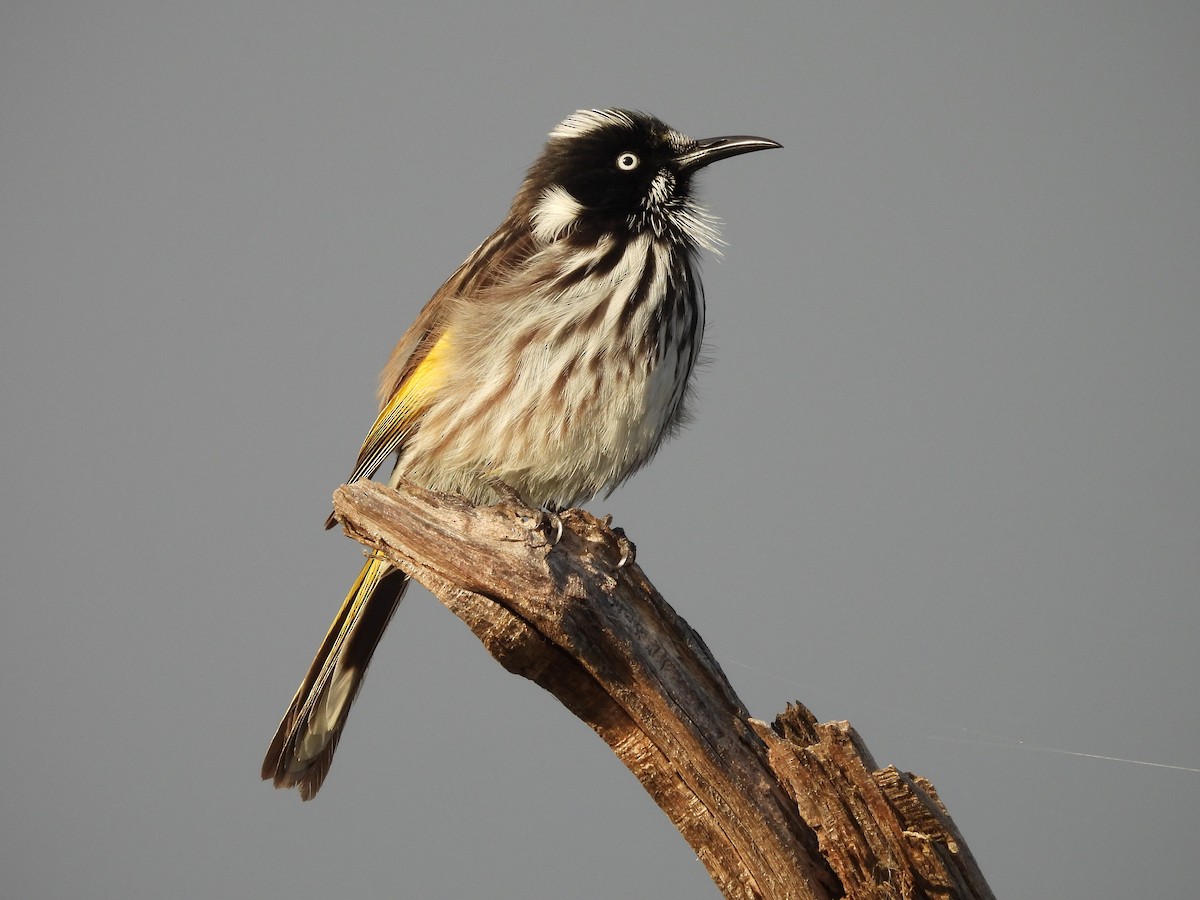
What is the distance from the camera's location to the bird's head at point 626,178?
172 inches

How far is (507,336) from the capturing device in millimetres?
4047

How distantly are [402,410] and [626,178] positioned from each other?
1196 mm

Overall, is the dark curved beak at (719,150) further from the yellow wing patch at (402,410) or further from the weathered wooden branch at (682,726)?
the weathered wooden branch at (682,726)

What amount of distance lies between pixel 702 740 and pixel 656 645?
26cm

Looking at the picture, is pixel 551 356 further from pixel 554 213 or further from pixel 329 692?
pixel 329 692

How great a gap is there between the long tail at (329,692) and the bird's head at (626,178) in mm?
1425

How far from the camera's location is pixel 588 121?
457 cm

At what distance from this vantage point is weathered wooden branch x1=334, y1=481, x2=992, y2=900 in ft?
9.29

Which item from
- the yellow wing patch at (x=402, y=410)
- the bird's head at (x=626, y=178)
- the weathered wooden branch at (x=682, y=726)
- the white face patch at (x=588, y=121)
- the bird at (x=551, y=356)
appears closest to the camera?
the weathered wooden branch at (x=682, y=726)

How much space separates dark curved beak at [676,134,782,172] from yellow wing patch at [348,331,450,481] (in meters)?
1.12

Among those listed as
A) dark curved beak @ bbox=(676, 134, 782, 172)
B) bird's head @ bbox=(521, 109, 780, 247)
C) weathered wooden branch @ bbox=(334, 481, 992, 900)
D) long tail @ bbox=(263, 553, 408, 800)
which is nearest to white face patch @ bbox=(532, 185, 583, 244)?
bird's head @ bbox=(521, 109, 780, 247)

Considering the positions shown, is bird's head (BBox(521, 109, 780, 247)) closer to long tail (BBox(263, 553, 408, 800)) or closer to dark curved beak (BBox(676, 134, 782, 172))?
dark curved beak (BBox(676, 134, 782, 172))

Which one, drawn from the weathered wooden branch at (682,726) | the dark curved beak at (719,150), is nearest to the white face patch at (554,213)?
the dark curved beak at (719,150)

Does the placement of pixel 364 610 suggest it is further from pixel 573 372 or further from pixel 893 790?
pixel 893 790
